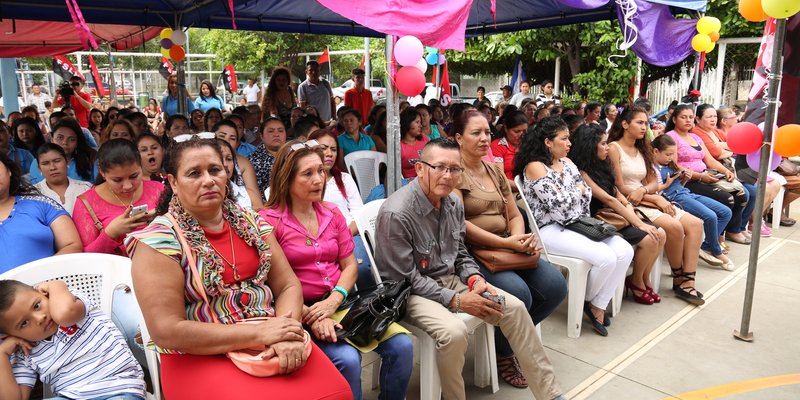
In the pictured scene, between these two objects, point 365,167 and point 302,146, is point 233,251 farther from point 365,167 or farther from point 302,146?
point 365,167

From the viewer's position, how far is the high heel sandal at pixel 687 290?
4.20m

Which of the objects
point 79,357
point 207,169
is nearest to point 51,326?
point 79,357

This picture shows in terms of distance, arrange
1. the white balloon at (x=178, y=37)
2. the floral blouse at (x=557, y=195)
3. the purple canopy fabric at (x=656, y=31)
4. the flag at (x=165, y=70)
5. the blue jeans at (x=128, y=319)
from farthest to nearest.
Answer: the flag at (x=165, y=70) → the white balloon at (x=178, y=37) → the purple canopy fabric at (x=656, y=31) → the floral blouse at (x=557, y=195) → the blue jeans at (x=128, y=319)

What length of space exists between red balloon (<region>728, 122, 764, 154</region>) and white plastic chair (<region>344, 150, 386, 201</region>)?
2.81 meters

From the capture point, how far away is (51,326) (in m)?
1.97

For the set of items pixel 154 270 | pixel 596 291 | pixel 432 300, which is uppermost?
pixel 154 270

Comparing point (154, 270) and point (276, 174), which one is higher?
point (276, 174)

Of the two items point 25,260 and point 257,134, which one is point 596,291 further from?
point 257,134

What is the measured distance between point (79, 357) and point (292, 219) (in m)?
1.02

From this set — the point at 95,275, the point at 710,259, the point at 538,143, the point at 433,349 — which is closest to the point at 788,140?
the point at 538,143

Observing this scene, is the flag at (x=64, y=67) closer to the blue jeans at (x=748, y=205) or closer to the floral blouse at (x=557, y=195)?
the floral blouse at (x=557, y=195)

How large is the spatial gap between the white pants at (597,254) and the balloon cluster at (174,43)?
550 cm

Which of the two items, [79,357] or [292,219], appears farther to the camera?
[292,219]

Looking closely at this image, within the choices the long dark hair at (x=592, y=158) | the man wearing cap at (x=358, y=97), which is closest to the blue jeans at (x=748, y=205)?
the long dark hair at (x=592, y=158)
